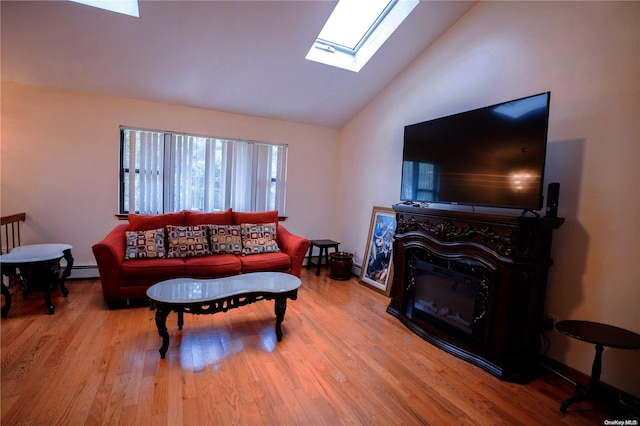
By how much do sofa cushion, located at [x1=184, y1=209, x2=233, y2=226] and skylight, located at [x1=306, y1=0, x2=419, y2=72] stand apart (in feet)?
7.51

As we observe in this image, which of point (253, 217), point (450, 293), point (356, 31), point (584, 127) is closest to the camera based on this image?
point (584, 127)

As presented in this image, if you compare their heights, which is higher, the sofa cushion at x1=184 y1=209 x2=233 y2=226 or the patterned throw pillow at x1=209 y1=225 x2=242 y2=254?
the sofa cushion at x1=184 y1=209 x2=233 y2=226

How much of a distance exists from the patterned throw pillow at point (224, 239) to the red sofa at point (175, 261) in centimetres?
8

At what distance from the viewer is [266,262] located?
11.8 feet

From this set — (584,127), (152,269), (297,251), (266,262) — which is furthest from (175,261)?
(584,127)

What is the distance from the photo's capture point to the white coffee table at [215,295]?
2.20 meters

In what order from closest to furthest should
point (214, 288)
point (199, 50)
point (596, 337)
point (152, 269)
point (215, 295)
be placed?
1. point (596, 337)
2. point (215, 295)
3. point (214, 288)
4. point (152, 269)
5. point (199, 50)

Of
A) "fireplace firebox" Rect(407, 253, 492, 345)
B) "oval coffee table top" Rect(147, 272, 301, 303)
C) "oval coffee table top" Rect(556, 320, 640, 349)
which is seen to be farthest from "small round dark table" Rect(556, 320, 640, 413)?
"oval coffee table top" Rect(147, 272, 301, 303)

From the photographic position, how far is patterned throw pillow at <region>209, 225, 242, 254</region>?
3.69 meters

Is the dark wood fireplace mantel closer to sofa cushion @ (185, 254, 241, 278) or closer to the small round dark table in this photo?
the small round dark table

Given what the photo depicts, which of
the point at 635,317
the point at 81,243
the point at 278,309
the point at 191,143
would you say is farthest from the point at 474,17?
the point at 81,243

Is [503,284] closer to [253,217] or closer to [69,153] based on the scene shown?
[253,217]

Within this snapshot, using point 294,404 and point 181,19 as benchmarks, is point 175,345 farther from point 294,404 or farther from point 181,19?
point 181,19

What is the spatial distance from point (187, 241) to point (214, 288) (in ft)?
4.14
